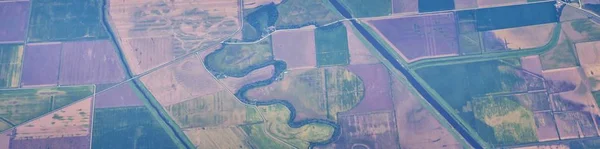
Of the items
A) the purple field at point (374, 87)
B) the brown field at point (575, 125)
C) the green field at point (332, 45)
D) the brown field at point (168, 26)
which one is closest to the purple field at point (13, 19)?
the brown field at point (168, 26)

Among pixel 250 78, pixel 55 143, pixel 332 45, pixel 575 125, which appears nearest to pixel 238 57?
pixel 250 78

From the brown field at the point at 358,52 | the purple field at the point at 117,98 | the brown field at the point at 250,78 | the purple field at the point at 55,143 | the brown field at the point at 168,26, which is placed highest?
the brown field at the point at 168,26

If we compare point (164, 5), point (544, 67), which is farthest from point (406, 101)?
point (164, 5)

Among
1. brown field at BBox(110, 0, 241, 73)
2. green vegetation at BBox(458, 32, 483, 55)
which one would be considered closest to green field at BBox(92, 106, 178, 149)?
brown field at BBox(110, 0, 241, 73)

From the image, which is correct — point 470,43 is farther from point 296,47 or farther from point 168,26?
point 168,26

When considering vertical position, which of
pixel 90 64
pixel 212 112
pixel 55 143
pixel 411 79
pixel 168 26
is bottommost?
pixel 55 143

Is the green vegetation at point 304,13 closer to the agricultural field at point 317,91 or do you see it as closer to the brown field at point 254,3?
the brown field at point 254,3
